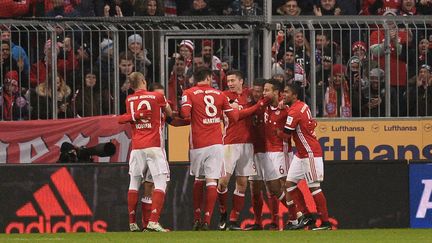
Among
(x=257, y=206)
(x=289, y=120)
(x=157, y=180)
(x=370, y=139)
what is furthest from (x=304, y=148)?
(x=370, y=139)

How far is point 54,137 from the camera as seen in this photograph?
705 inches

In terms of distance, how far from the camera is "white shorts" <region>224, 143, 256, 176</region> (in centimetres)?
1609

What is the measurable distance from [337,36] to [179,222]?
3.54 meters

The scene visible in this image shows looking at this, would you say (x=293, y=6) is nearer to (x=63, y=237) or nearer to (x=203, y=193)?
(x=203, y=193)

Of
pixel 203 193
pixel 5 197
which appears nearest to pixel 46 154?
pixel 5 197

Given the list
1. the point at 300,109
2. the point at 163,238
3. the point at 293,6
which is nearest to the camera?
the point at 163,238

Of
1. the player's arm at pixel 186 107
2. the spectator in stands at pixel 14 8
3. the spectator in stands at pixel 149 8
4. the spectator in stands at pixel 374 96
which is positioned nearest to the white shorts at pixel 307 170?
the player's arm at pixel 186 107

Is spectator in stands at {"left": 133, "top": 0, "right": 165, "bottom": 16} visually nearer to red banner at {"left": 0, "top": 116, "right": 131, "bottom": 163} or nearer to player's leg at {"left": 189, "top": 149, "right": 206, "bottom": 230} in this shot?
red banner at {"left": 0, "top": 116, "right": 131, "bottom": 163}

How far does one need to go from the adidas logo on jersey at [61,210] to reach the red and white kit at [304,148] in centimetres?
267

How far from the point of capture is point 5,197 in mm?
16391

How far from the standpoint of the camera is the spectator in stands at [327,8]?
1941cm

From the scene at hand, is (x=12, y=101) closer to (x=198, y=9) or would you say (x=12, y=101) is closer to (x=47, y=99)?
(x=47, y=99)

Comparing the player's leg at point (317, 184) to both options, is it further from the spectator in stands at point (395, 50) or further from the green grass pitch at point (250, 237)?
the spectator in stands at point (395, 50)

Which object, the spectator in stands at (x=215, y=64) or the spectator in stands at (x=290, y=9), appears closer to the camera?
the spectator in stands at (x=215, y=64)
